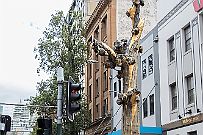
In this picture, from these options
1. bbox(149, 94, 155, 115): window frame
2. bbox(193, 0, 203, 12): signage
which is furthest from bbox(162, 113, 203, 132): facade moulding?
bbox(193, 0, 203, 12): signage

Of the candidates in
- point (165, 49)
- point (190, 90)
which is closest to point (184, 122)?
point (190, 90)

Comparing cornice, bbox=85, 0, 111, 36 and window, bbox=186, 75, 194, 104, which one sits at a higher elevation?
cornice, bbox=85, 0, 111, 36

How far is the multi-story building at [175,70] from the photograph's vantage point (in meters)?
24.0

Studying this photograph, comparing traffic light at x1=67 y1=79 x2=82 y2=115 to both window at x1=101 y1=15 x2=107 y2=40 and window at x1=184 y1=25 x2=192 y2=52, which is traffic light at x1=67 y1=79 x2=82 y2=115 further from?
window at x1=101 y1=15 x2=107 y2=40

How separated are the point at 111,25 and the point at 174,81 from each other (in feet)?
65.6

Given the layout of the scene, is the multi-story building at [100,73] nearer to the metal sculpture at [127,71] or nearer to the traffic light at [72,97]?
the metal sculpture at [127,71]

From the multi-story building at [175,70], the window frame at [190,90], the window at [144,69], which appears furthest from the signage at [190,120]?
the window at [144,69]

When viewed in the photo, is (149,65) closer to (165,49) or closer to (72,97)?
(165,49)

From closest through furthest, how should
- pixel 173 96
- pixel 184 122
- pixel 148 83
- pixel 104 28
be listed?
pixel 184 122 → pixel 173 96 → pixel 148 83 → pixel 104 28

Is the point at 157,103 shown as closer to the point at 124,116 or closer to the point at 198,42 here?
the point at 198,42

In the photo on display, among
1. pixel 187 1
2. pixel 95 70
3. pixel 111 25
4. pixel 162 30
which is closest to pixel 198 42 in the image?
pixel 187 1

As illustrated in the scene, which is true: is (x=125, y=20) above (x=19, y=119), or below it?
above

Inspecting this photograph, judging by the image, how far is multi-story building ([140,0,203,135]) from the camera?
23953 mm

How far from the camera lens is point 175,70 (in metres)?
26.9
